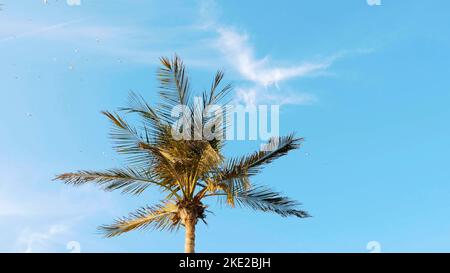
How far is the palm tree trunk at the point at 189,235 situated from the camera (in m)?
15.4

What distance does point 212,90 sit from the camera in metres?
16.1

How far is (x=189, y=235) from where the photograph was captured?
15.5 meters

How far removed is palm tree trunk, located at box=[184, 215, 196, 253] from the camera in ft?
50.4
